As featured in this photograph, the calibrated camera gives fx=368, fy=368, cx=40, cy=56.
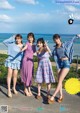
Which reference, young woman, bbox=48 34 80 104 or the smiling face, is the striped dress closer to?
young woman, bbox=48 34 80 104

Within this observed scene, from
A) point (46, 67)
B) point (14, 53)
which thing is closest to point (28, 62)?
point (14, 53)

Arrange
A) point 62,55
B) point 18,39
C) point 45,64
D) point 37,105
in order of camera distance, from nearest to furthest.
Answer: point 37,105, point 62,55, point 45,64, point 18,39

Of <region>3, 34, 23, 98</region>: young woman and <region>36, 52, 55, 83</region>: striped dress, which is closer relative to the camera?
<region>36, 52, 55, 83</region>: striped dress

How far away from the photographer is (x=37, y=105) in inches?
324

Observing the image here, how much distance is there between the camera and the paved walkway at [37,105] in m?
7.95

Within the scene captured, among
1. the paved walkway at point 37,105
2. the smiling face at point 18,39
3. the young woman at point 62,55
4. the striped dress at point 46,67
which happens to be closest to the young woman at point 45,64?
the striped dress at point 46,67

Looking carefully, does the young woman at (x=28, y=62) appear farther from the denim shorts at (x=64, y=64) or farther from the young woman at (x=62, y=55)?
the denim shorts at (x=64, y=64)

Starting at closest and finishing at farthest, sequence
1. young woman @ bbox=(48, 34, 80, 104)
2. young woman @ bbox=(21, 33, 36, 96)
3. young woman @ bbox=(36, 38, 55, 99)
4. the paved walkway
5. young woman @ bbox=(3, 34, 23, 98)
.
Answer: the paved walkway
young woman @ bbox=(48, 34, 80, 104)
young woman @ bbox=(36, 38, 55, 99)
young woman @ bbox=(21, 33, 36, 96)
young woman @ bbox=(3, 34, 23, 98)

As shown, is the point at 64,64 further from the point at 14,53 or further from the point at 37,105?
the point at 14,53

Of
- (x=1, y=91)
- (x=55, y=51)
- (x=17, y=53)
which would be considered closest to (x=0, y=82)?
(x=1, y=91)

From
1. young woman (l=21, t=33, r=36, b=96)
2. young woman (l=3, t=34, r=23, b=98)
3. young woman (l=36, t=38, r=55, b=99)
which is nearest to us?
young woman (l=36, t=38, r=55, b=99)

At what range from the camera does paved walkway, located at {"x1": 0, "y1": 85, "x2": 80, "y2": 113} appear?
795 centimetres

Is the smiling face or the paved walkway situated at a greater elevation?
the smiling face

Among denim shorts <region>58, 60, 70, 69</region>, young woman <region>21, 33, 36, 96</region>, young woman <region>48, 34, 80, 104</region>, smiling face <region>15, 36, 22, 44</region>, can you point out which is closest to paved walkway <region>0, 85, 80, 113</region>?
young woman <region>48, 34, 80, 104</region>
